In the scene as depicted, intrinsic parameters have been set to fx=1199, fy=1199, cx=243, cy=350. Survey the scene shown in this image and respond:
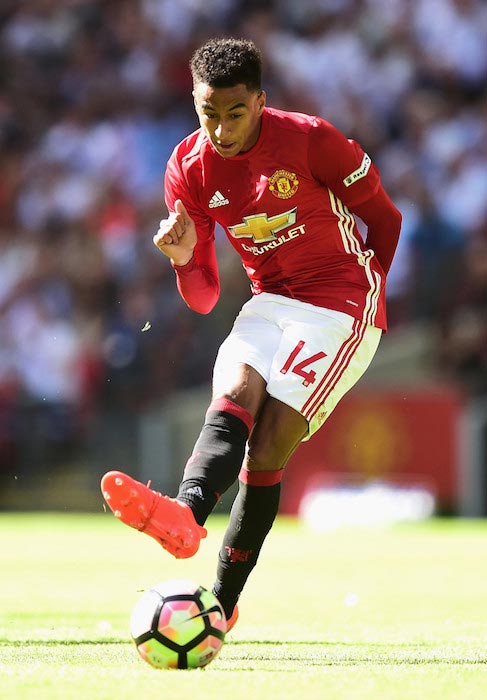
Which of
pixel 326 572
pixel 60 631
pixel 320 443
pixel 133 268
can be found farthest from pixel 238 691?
pixel 133 268

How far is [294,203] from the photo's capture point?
14.6ft

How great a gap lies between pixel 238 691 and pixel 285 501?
1026cm

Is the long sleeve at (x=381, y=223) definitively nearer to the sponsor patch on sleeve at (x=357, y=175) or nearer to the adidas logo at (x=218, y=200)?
the sponsor patch on sleeve at (x=357, y=175)

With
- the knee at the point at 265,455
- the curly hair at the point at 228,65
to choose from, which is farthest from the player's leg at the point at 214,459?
the curly hair at the point at 228,65

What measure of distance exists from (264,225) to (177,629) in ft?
5.15

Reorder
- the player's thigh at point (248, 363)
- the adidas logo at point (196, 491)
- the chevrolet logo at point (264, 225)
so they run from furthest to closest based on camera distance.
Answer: the chevrolet logo at point (264, 225) → the player's thigh at point (248, 363) → the adidas logo at point (196, 491)

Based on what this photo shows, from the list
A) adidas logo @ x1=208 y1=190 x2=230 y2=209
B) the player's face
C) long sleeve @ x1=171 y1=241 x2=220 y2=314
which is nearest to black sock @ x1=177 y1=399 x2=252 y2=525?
long sleeve @ x1=171 y1=241 x2=220 y2=314

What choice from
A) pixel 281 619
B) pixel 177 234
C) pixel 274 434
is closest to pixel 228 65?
pixel 177 234

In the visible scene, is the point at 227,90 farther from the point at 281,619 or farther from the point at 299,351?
the point at 281,619

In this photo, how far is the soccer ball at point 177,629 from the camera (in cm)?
370

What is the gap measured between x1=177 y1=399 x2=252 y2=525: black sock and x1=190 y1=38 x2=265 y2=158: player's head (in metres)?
0.95

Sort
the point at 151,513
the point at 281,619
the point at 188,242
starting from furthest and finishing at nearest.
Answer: the point at 281,619, the point at 188,242, the point at 151,513

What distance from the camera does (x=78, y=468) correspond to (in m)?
13.6

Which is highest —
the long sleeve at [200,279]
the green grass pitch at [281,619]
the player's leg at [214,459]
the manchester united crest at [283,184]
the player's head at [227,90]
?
the player's head at [227,90]
